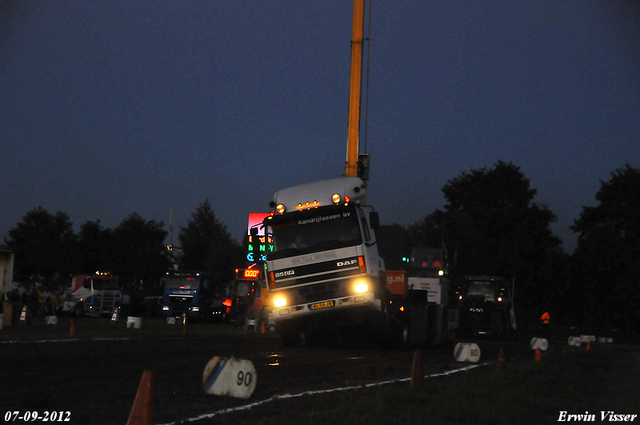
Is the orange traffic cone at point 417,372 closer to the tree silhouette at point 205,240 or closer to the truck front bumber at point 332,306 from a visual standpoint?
the truck front bumber at point 332,306

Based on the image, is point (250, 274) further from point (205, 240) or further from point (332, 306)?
point (205, 240)

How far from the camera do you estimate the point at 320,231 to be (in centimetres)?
1758

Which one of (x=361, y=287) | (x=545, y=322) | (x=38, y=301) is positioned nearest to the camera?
(x=361, y=287)

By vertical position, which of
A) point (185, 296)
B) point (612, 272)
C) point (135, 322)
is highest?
point (612, 272)

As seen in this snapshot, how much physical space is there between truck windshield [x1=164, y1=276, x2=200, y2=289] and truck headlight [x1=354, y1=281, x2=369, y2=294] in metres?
29.6

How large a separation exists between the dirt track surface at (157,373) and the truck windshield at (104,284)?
2896cm

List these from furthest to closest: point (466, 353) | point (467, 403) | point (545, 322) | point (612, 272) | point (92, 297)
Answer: point (612, 272), point (92, 297), point (545, 322), point (466, 353), point (467, 403)

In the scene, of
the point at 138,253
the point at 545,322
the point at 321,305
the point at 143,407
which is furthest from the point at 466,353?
the point at 138,253

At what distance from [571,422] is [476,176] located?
66.0m

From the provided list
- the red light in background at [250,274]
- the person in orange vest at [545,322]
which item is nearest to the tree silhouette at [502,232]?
the person in orange vest at [545,322]

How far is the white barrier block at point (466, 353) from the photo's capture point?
1610 centimetres

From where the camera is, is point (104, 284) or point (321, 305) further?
point (104, 284)

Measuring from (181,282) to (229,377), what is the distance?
3803cm

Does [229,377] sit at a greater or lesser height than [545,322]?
lesser
